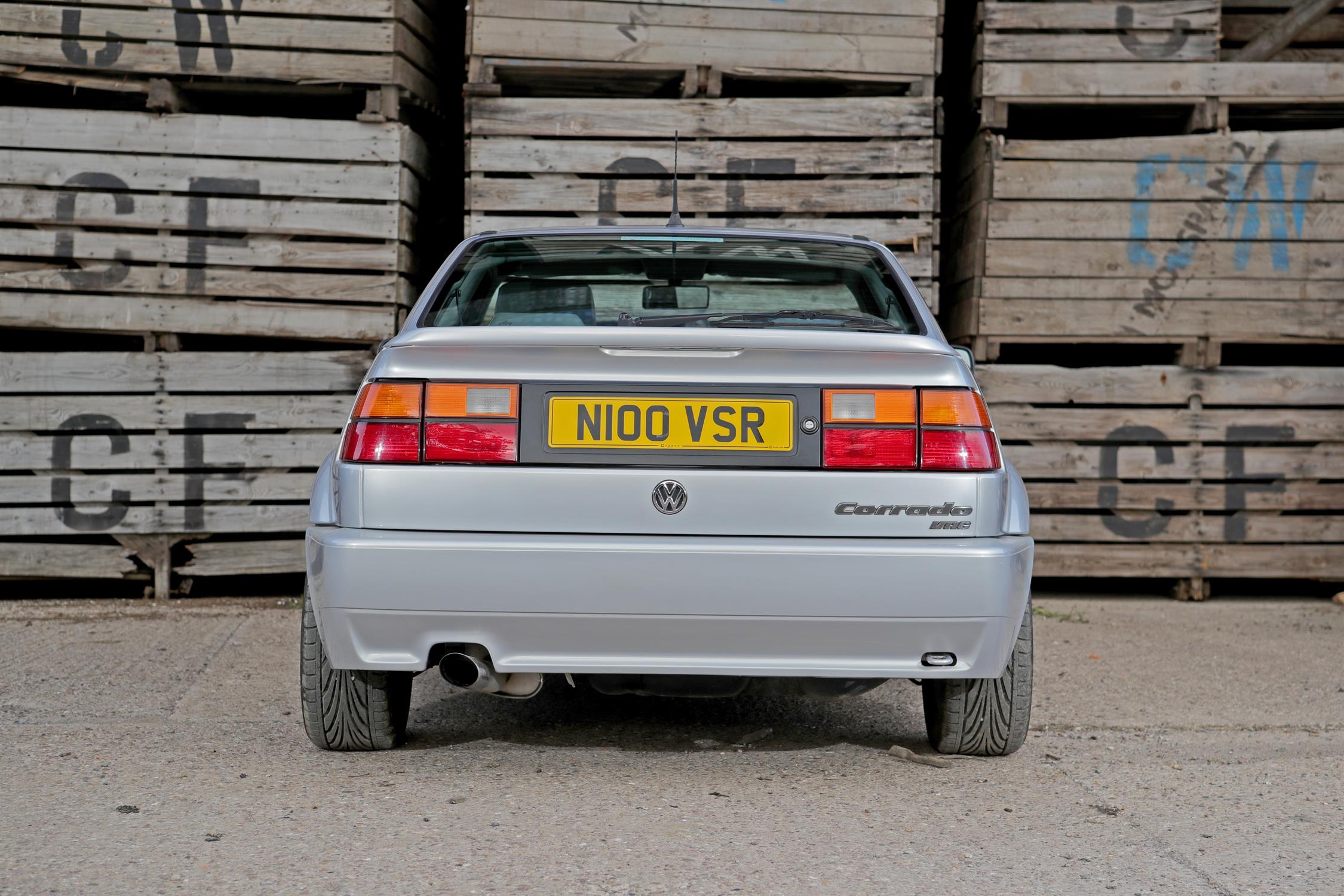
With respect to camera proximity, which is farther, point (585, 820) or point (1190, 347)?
point (1190, 347)

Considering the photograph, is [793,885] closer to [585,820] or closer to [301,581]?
[585,820]

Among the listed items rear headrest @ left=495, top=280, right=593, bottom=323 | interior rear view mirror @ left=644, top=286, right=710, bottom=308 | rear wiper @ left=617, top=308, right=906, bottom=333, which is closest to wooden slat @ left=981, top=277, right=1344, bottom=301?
interior rear view mirror @ left=644, top=286, right=710, bottom=308

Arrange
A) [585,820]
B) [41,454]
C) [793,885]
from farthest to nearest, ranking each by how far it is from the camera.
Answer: [41,454]
[585,820]
[793,885]

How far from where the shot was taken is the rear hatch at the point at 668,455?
97.8 inches

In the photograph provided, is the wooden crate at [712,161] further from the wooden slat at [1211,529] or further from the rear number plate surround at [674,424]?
the rear number plate surround at [674,424]

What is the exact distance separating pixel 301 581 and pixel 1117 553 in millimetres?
4064

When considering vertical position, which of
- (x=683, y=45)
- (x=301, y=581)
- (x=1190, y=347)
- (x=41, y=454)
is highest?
(x=683, y=45)

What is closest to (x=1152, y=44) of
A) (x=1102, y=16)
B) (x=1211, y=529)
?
(x=1102, y=16)

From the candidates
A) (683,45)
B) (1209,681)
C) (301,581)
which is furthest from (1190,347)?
(301,581)

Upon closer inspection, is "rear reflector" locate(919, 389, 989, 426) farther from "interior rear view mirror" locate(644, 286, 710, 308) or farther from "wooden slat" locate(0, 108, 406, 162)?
"wooden slat" locate(0, 108, 406, 162)

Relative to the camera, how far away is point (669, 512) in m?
2.48

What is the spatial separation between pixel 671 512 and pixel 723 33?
3.77 meters

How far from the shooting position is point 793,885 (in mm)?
2180

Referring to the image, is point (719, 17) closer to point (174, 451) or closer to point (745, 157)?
point (745, 157)
